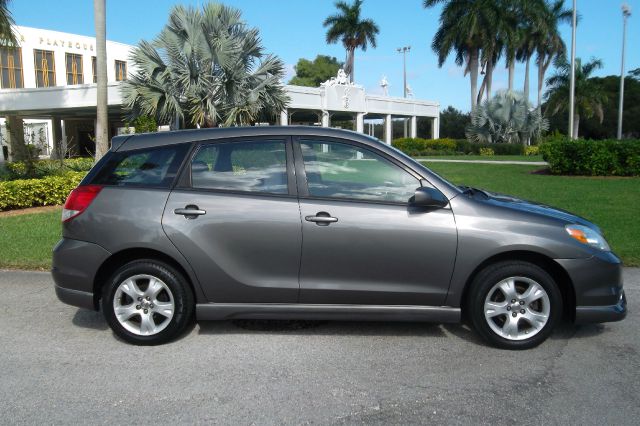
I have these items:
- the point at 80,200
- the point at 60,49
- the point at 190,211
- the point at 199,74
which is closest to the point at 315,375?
the point at 190,211

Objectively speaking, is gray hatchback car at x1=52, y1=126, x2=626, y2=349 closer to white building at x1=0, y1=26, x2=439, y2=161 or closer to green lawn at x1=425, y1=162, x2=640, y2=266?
green lawn at x1=425, y1=162, x2=640, y2=266

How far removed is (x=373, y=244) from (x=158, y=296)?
173cm

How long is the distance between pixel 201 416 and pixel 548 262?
274cm

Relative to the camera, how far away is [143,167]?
4.46 metres

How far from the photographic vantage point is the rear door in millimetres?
4184

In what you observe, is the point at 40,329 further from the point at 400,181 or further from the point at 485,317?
the point at 485,317

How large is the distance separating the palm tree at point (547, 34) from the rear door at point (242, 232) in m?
49.9

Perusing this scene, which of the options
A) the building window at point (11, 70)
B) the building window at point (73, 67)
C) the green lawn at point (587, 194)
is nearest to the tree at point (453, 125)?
the building window at point (73, 67)

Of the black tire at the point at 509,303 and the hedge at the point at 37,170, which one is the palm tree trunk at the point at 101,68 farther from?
the black tire at the point at 509,303

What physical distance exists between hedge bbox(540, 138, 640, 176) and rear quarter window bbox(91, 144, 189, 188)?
1753 centimetres

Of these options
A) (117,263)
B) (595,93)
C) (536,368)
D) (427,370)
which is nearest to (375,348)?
(427,370)

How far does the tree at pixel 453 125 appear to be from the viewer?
79762mm

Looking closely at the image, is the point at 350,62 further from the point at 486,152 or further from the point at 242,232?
the point at 242,232

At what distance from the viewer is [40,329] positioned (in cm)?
483
